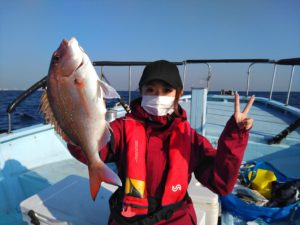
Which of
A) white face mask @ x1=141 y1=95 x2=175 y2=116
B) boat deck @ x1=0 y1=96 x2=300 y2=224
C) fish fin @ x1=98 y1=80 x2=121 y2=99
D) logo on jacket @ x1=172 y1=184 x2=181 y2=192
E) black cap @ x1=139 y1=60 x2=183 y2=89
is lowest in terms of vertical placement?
boat deck @ x1=0 y1=96 x2=300 y2=224

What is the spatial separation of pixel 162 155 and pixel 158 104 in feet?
1.27

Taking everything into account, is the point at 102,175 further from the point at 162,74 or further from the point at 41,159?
the point at 41,159

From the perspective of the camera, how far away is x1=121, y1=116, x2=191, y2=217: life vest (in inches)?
73.7

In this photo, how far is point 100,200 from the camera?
245cm

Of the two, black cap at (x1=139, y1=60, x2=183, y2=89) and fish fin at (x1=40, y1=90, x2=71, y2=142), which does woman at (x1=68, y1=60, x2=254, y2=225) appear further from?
fish fin at (x1=40, y1=90, x2=71, y2=142)

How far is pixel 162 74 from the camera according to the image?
1921 mm

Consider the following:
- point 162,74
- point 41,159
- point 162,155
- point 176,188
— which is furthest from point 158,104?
point 41,159

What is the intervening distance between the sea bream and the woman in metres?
0.21

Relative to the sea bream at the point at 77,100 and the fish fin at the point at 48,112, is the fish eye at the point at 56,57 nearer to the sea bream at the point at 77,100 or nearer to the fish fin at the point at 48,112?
the sea bream at the point at 77,100

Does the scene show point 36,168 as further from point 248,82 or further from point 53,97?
point 248,82

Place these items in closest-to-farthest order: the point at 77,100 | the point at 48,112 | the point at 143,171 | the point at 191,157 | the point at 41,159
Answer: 1. the point at 77,100
2. the point at 48,112
3. the point at 143,171
4. the point at 191,157
5. the point at 41,159

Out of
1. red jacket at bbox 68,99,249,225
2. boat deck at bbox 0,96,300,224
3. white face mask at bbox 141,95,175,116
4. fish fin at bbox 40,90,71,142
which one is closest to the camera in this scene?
fish fin at bbox 40,90,71,142

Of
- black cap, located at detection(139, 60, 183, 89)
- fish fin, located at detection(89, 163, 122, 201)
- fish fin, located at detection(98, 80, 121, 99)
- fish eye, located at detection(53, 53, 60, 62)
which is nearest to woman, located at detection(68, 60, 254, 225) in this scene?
black cap, located at detection(139, 60, 183, 89)

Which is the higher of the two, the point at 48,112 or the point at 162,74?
the point at 162,74
